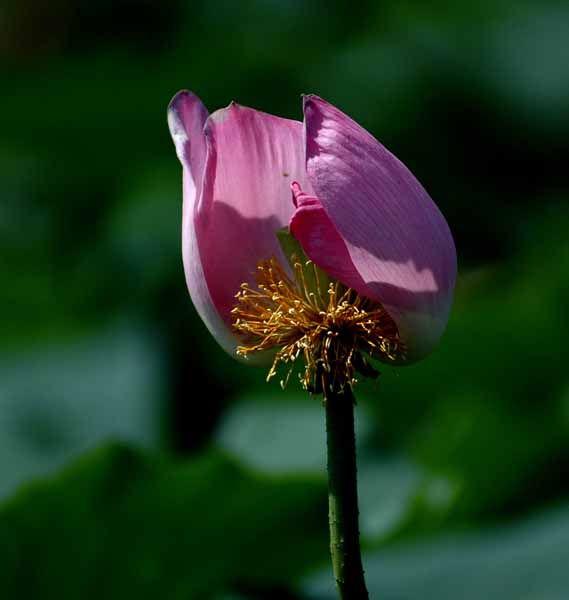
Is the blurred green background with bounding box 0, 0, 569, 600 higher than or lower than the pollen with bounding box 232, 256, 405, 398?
higher

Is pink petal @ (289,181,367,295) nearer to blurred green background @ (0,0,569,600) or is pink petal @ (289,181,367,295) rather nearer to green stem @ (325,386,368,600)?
green stem @ (325,386,368,600)

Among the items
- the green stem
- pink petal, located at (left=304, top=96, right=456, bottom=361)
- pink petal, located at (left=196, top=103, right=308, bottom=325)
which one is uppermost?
pink petal, located at (left=196, top=103, right=308, bottom=325)

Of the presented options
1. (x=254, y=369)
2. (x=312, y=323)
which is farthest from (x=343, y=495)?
(x=254, y=369)

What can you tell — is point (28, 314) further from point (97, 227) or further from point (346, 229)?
point (346, 229)

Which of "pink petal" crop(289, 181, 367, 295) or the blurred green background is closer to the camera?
"pink petal" crop(289, 181, 367, 295)

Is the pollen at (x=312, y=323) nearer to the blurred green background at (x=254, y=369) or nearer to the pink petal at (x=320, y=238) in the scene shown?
the pink petal at (x=320, y=238)

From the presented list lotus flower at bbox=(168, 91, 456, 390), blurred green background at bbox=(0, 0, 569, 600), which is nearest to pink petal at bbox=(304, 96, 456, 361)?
lotus flower at bbox=(168, 91, 456, 390)

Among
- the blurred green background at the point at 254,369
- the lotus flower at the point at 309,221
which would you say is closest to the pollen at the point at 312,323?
the lotus flower at the point at 309,221

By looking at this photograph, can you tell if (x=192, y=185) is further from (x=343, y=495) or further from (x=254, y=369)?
(x=254, y=369)

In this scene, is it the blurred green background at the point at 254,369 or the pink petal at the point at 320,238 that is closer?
the pink petal at the point at 320,238
